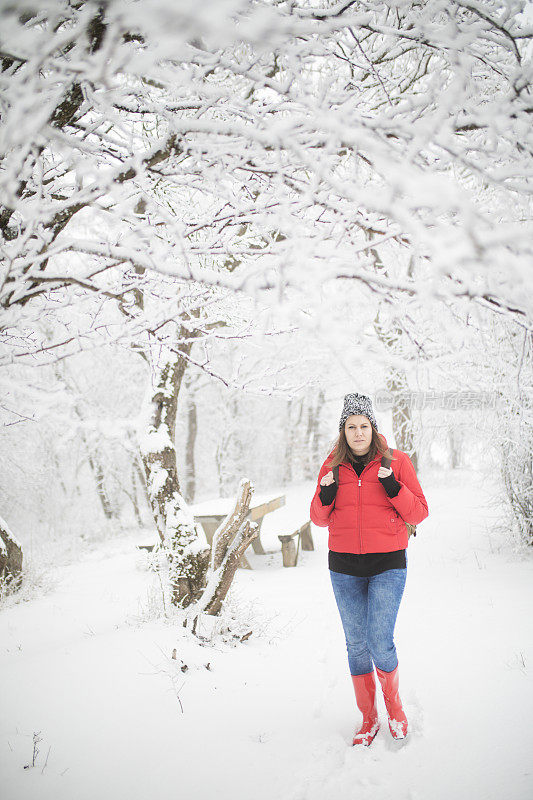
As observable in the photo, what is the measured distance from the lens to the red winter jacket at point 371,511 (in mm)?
2172

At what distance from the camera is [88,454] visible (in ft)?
49.7

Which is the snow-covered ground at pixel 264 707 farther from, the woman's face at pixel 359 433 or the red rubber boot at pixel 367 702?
the woman's face at pixel 359 433

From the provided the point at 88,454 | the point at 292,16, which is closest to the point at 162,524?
the point at 292,16

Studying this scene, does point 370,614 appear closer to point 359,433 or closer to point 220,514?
point 359,433

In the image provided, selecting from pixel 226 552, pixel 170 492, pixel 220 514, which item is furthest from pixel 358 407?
pixel 220 514

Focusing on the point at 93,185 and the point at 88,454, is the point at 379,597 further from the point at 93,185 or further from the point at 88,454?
the point at 88,454

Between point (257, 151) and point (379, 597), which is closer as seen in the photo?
point (257, 151)

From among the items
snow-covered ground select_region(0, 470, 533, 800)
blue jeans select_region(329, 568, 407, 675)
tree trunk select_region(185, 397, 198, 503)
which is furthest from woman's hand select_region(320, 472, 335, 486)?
tree trunk select_region(185, 397, 198, 503)

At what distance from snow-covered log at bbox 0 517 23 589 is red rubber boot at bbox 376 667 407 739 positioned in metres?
5.40

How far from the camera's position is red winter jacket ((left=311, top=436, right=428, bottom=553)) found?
2172 mm

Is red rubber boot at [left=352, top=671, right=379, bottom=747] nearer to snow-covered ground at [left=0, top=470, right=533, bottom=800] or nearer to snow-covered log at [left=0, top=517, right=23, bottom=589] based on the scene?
snow-covered ground at [left=0, top=470, right=533, bottom=800]

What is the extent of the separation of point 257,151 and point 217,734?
9.67ft

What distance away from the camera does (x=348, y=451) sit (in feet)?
7.77

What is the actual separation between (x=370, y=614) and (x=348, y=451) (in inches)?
34.1
